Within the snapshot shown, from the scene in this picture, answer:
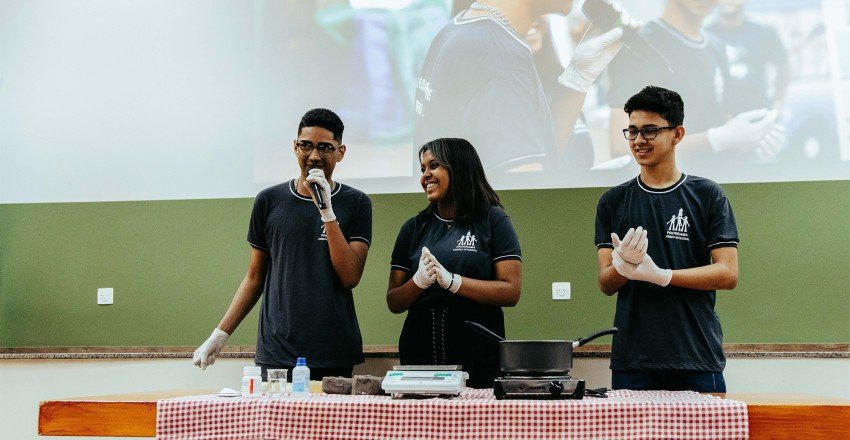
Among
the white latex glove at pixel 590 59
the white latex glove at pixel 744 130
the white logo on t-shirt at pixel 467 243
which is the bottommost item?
the white logo on t-shirt at pixel 467 243

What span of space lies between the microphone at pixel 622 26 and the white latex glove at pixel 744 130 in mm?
333

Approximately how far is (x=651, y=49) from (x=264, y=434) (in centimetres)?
246

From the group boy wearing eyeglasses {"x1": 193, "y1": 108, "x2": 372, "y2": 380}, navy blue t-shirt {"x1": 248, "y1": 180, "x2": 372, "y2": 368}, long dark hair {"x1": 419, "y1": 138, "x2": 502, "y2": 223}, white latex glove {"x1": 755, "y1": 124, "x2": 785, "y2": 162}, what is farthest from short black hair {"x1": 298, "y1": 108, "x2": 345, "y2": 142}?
white latex glove {"x1": 755, "y1": 124, "x2": 785, "y2": 162}

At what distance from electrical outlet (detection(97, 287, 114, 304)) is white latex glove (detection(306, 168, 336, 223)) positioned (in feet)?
5.40

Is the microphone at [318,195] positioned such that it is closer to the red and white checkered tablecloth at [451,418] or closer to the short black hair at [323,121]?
the short black hair at [323,121]

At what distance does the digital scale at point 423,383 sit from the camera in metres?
1.80

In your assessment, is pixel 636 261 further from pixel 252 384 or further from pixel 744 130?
pixel 744 130

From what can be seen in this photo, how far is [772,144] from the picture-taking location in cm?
332

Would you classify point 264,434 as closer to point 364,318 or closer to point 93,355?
point 364,318

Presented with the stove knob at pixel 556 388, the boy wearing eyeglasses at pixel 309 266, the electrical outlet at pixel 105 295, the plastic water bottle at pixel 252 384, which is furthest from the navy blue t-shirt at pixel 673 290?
the electrical outlet at pixel 105 295

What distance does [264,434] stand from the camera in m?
1.78

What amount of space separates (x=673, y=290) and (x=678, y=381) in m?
0.27

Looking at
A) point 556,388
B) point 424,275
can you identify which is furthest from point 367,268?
point 556,388

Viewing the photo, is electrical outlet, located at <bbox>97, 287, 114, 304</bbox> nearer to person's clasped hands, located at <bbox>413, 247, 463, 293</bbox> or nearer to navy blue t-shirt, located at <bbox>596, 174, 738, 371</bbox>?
person's clasped hands, located at <bbox>413, 247, 463, 293</bbox>
